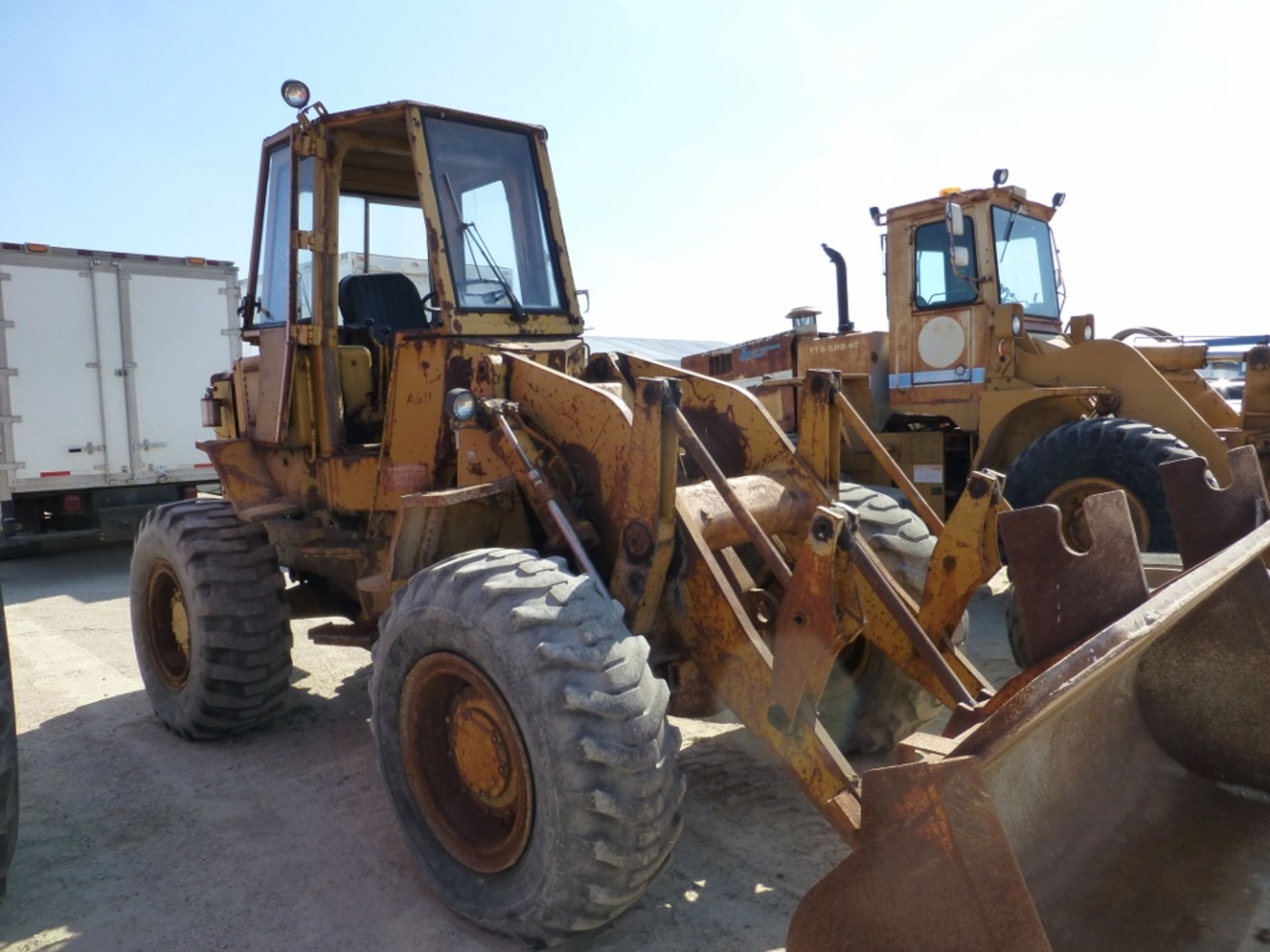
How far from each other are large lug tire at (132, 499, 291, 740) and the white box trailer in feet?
19.1

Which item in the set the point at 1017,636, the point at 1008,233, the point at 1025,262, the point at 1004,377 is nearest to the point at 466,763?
the point at 1017,636

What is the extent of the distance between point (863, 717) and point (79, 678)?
4933 millimetres

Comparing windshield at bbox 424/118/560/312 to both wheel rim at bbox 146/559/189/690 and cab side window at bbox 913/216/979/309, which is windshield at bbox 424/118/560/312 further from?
cab side window at bbox 913/216/979/309

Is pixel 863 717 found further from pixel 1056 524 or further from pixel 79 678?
pixel 79 678

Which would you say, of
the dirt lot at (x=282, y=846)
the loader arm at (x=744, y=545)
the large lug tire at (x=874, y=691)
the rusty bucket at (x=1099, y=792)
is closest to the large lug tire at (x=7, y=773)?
the dirt lot at (x=282, y=846)

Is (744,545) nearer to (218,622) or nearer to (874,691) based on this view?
(874,691)

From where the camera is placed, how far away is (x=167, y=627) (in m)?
5.27

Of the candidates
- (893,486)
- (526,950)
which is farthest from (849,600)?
(893,486)

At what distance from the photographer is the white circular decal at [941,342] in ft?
26.4

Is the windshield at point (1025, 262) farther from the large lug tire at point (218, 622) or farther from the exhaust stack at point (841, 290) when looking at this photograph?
the large lug tire at point (218, 622)

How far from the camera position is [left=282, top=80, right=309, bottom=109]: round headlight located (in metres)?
4.43

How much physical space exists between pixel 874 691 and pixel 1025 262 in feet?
18.0

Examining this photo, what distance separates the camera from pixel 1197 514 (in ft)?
11.0

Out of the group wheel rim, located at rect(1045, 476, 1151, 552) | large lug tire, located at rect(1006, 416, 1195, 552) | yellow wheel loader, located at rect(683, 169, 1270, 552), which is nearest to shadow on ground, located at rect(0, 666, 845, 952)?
wheel rim, located at rect(1045, 476, 1151, 552)
